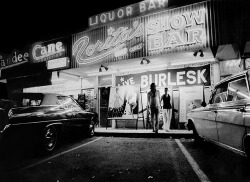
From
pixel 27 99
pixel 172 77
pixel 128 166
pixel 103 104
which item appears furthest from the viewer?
pixel 103 104

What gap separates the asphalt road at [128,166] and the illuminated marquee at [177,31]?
5172 millimetres

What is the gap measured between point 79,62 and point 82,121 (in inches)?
205

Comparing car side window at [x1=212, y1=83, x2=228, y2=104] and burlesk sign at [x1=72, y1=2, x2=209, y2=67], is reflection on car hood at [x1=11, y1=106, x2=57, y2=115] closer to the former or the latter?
car side window at [x1=212, y1=83, x2=228, y2=104]

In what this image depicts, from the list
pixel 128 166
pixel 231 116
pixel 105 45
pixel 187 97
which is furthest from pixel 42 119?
pixel 187 97

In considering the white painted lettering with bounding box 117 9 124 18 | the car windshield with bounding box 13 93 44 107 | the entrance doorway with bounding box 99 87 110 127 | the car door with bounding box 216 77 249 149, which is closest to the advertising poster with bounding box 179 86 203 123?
the entrance doorway with bounding box 99 87 110 127

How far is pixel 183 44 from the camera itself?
8992 millimetres

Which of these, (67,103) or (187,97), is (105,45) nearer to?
(67,103)

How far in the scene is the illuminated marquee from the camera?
28.9 feet

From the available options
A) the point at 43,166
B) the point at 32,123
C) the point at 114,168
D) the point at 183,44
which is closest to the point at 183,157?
the point at 114,168

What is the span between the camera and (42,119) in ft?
17.8

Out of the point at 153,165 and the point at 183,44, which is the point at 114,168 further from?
the point at 183,44

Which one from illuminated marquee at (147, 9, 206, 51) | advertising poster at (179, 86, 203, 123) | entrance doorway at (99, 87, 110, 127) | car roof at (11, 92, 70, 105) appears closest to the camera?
car roof at (11, 92, 70, 105)

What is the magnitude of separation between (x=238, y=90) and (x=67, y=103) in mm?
5244

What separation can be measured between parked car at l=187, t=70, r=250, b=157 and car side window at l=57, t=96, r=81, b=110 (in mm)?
4403
